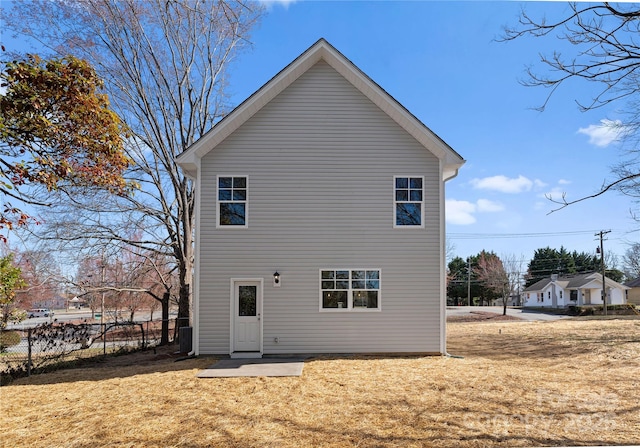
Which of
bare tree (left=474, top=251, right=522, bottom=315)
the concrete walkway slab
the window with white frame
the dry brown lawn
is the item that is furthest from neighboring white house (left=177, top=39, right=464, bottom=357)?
bare tree (left=474, top=251, right=522, bottom=315)

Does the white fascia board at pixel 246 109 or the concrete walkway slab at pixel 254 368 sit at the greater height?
the white fascia board at pixel 246 109

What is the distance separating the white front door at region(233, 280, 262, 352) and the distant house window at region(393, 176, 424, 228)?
4390 mm

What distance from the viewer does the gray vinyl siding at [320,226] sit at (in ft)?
35.5

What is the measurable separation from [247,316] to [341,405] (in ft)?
16.0

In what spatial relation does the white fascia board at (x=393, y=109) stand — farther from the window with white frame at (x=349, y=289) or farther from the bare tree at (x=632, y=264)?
the bare tree at (x=632, y=264)

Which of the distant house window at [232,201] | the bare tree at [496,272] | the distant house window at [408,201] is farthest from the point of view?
the bare tree at [496,272]

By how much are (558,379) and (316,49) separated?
994cm

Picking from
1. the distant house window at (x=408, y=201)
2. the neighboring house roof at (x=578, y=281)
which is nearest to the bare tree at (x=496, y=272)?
the neighboring house roof at (x=578, y=281)

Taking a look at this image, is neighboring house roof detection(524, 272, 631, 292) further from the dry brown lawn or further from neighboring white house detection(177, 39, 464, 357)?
neighboring white house detection(177, 39, 464, 357)

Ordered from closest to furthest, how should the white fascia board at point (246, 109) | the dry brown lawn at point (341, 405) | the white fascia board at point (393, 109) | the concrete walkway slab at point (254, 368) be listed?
the dry brown lawn at point (341, 405), the concrete walkway slab at point (254, 368), the white fascia board at point (246, 109), the white fascia board at point (393, 109)

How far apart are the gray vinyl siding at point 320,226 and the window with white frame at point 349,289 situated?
0.65 ft

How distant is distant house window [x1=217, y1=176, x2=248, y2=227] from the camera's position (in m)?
11.0

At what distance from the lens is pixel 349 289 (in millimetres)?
10945

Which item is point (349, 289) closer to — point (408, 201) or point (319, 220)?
point (319, 220)
